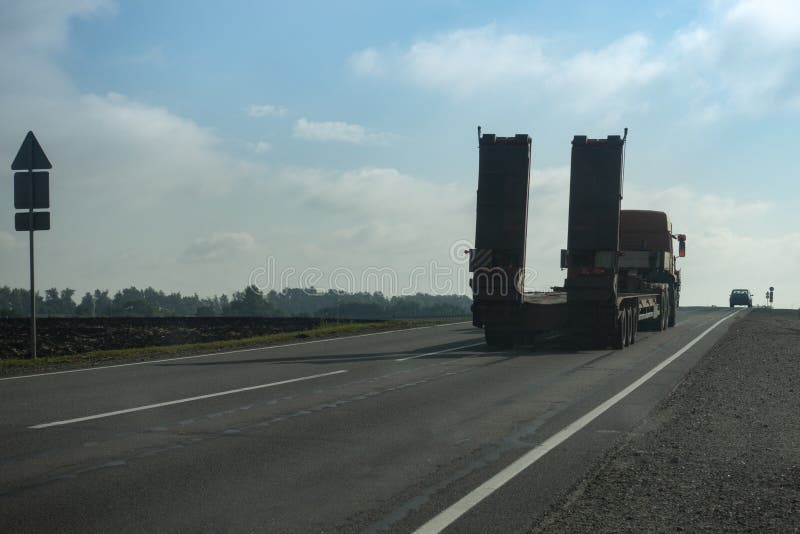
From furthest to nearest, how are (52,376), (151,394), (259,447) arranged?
(52,376) < (151,394) < (259,447)

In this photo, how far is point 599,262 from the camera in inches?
870

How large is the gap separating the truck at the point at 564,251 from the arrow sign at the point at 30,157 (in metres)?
10.5

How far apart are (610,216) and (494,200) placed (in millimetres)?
3380

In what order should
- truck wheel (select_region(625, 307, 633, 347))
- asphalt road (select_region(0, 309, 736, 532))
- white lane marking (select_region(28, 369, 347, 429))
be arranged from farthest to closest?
1. truck wheel (select_region(625, 307, 633, 347))
2. white lane marking (select_region(28, 369, 347, 429))
3. asphalt road (select_region(0, 309, 736, 532))

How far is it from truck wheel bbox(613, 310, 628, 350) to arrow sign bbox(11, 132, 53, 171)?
14.2 metres

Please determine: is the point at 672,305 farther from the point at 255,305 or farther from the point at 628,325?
the point at 255,305

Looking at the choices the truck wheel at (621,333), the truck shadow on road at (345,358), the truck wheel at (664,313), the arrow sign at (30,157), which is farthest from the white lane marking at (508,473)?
the truck wheel at (664,313)

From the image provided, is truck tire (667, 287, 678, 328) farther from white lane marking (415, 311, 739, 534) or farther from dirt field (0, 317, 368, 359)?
white lane marking (415, 311, 739, 534)

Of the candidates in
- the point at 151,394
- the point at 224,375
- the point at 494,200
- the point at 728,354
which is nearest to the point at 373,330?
the point at 494,200

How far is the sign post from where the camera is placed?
17984mm

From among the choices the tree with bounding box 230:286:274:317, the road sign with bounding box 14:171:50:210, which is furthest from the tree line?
the road sign with bounding box 14:171:50:210

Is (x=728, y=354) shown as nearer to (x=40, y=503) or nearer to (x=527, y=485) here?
(x=527, y=485)

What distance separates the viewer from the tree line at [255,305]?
5212 cm

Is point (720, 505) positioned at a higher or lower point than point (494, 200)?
lower
